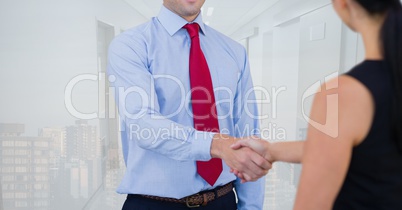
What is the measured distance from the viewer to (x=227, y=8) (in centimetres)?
Result: 561

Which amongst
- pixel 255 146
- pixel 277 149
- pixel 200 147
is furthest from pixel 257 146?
pixel 200 147

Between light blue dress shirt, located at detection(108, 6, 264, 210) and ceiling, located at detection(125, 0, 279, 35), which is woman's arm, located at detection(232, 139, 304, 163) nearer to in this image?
light blue dress shirt, located at detection(108, 6, 264, 210)

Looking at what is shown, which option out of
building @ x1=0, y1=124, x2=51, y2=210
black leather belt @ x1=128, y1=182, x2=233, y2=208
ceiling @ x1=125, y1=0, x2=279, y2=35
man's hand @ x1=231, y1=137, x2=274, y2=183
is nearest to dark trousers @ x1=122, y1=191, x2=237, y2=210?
black leather belt @ x1=128, y1=182, x2=233, y2=208

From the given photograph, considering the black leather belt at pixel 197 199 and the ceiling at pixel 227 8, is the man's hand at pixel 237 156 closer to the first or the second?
the black leather belt at pixel 197 199

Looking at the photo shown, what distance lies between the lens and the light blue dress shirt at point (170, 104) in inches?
51.3

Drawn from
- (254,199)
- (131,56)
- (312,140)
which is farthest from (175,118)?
(312,140)

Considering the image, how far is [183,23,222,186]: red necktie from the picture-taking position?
4.65 ft

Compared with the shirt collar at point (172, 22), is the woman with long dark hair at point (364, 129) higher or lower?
lower

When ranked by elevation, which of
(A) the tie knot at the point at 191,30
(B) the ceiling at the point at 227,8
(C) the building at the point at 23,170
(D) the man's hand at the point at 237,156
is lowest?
(C) the building at the point at 23,170

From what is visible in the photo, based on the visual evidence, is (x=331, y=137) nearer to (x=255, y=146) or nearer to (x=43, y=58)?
(x=255, y=146)

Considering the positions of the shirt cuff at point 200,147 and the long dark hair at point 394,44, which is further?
the shirt cuff at point 200,147

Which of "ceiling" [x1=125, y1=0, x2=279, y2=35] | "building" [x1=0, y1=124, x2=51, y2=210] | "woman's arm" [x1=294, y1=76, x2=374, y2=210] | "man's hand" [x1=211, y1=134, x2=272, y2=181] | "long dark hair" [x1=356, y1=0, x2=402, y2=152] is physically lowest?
"building" [x1=0, y1=124, x2=51, y2=210]

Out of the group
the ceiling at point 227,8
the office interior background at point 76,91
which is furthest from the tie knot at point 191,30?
the ceiling at point 227,8

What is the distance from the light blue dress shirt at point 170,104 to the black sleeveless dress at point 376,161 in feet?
2.07
